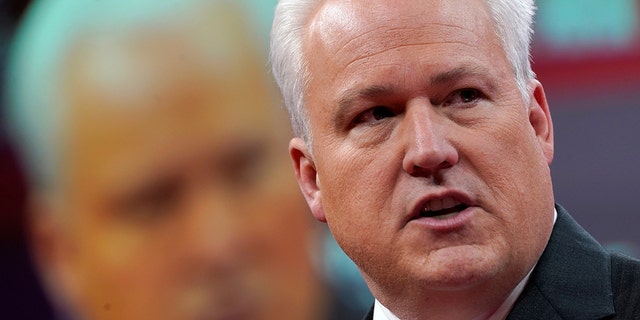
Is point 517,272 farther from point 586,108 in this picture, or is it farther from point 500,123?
point 586,108

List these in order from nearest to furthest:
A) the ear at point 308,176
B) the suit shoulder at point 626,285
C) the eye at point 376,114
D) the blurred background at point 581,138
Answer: the suit shoulder at point 626,285, the eye at point 376,114, the ear at point 308,176, the blurred background at point 581,138

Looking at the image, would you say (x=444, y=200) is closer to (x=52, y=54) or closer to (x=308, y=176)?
(x=308, y=176)

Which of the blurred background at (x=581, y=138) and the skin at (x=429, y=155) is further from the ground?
the skin at (x=429, y=155)

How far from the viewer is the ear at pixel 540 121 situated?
1.85 metres

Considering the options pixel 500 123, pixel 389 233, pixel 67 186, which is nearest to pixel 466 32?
pixel 500 123

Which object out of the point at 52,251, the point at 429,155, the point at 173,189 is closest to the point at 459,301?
the point at 429,155

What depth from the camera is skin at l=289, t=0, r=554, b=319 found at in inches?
65.5

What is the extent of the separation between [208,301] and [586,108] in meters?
1.26

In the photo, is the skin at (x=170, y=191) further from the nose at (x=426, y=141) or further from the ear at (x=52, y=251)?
the nose at (x=426, y=141)

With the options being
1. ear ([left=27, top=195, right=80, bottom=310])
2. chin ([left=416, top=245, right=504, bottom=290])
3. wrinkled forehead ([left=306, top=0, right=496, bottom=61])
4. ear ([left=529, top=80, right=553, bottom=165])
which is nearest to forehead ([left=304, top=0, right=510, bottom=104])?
wrinkled forehead ([left=306, top=0, right=496, bottom=61])

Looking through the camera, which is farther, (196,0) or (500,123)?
(196,0)

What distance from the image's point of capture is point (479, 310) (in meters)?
1.74

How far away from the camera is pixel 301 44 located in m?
1.90

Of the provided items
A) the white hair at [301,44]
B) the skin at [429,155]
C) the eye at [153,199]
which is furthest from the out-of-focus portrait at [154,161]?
the skin at [429,155]
